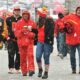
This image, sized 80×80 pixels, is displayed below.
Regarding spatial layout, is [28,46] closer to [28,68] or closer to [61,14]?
[28,68]

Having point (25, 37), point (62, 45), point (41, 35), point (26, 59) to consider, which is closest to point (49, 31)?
point (41, 35)

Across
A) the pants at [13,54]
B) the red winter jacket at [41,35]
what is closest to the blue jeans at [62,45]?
the pants at [13,54]

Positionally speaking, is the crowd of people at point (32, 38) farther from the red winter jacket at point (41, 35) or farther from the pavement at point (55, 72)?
the pavement at point (55, 72)

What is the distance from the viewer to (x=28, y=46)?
14648mm

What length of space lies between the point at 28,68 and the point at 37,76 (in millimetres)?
335

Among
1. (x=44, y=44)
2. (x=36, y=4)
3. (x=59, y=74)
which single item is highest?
(x=44, y=44)

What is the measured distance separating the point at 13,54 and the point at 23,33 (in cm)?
104

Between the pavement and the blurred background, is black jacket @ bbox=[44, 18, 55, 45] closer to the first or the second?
the pavement

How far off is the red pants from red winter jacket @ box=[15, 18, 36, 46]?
0.50ft

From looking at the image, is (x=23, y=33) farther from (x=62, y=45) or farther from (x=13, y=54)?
(x=62, y=45)

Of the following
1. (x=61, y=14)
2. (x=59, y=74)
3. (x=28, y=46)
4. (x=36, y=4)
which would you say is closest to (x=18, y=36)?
(x=28, y=46)

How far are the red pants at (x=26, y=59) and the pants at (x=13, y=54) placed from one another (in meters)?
0.70

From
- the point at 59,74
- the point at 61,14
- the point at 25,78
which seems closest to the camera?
the point at 25,78

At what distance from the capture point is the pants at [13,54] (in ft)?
50.5
